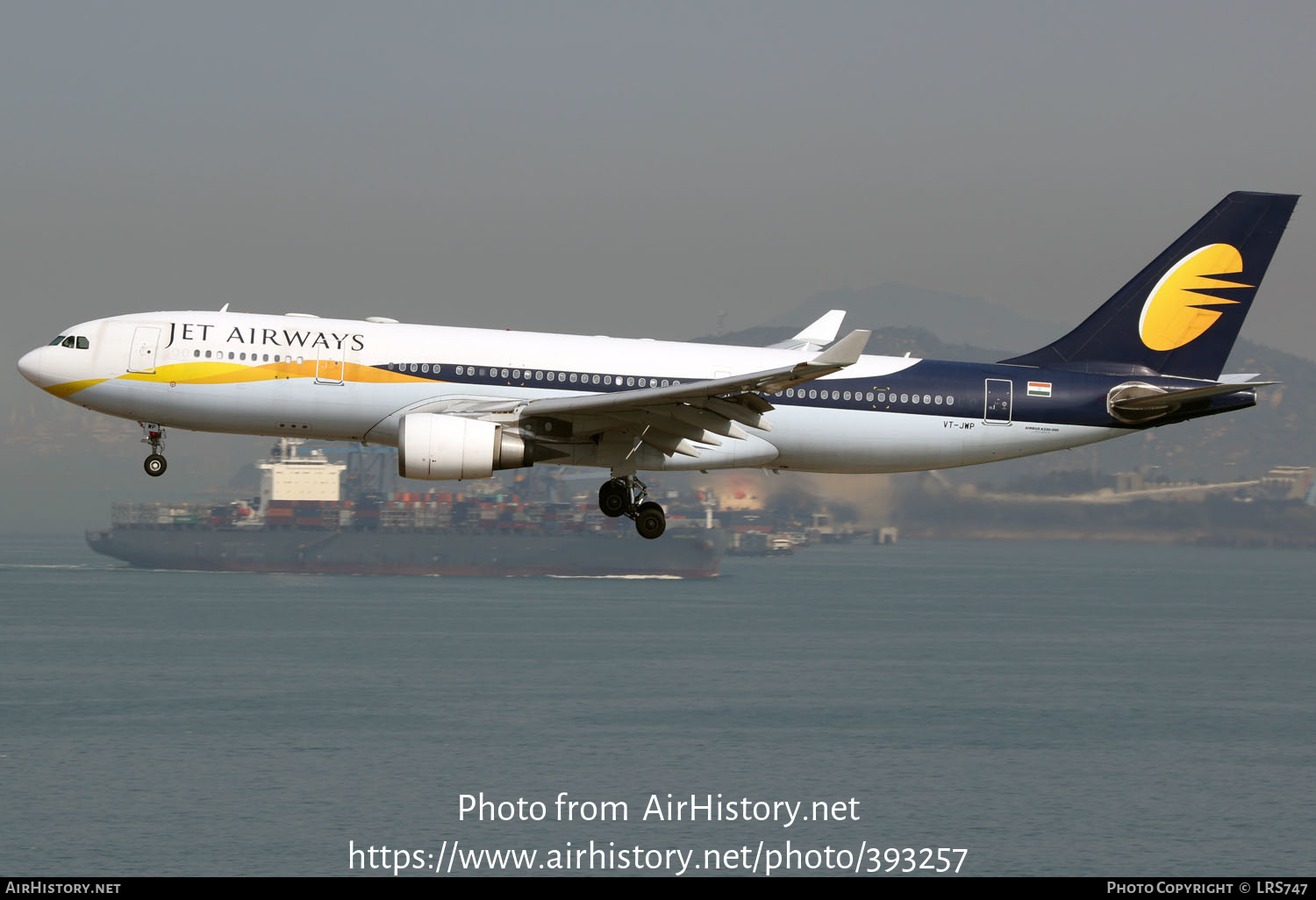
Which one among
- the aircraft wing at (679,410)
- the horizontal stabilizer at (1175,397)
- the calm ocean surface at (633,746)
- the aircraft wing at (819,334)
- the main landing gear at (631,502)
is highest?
the aircraft wing at (819,334)

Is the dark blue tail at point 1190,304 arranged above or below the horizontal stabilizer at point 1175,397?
above

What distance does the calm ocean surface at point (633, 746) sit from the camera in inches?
3386

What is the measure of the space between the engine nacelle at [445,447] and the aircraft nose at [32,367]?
10050mm

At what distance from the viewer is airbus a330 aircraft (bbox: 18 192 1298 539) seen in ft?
98.0

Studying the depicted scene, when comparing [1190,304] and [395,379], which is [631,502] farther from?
[1190,304]

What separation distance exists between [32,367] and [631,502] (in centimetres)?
1533

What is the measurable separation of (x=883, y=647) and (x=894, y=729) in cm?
5119

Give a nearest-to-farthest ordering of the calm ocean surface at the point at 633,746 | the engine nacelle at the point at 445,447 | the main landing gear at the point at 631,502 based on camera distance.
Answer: the engine nacelle at the point at 445,447, the main landing gear at the point at 631,502, the calm ocean surface at the point at 633,746

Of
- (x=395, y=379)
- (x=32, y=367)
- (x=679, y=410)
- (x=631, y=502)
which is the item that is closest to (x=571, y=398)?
(x=679, y=410)

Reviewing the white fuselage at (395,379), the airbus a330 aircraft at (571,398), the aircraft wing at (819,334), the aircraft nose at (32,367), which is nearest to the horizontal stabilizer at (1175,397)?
the airbus a330 aircraft at (571,398)

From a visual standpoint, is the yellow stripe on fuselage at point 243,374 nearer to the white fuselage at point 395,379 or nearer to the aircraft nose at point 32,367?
the white fuselage at point 395,379

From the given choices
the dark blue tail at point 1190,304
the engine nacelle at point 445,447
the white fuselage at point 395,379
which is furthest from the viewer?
the dark blue tail at point 1190,304

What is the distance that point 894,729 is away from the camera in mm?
113688
